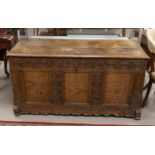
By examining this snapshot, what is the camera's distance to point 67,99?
6.79 feet

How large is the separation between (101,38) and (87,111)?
0.88 m

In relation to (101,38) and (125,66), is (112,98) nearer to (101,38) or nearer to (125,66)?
(125,66)

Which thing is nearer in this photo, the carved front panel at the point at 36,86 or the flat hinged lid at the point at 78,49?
the flat hinged lid at the point at 78,49

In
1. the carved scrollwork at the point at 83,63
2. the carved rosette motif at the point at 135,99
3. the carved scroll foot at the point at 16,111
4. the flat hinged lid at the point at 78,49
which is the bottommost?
the carved scroll foot at the point at 16,111

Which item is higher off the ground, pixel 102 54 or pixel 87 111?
pixel 102 54

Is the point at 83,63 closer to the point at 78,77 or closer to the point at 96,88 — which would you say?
the point at 78,77

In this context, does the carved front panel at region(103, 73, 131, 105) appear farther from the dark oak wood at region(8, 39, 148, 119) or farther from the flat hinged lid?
the flat hinged lid

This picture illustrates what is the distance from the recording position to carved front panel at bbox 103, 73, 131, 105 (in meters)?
1.92

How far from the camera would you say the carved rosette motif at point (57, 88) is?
1.94 meters

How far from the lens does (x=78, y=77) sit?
194cm

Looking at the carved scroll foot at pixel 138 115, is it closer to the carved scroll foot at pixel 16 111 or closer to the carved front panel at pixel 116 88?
the carved front panel at pixel 116 88

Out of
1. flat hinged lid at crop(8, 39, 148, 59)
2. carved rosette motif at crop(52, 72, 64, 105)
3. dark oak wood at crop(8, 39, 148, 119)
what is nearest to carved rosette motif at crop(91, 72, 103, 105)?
dark oak wood at crop(8, 39, 148, 119)

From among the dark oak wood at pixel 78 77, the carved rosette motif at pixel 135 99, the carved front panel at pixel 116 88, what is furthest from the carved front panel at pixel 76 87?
the carved rosette motif at pixel 135 99

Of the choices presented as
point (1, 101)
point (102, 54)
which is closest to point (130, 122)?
point (102, 54)
